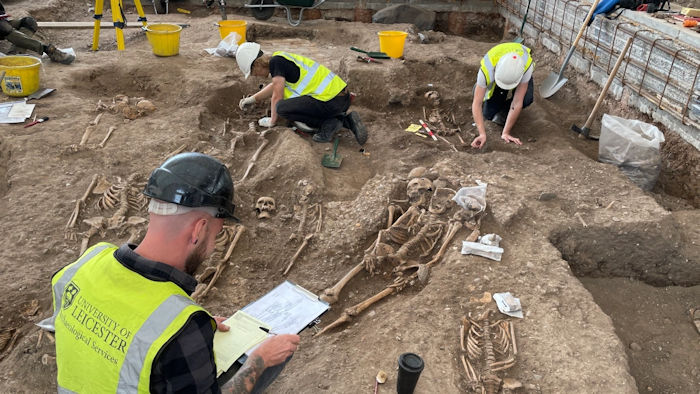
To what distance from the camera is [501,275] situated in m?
3.54

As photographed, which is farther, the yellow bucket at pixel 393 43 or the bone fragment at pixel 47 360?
the yellow bucket at pixel 393 43

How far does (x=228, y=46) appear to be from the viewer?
338 inches

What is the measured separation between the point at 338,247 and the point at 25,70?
5356mm

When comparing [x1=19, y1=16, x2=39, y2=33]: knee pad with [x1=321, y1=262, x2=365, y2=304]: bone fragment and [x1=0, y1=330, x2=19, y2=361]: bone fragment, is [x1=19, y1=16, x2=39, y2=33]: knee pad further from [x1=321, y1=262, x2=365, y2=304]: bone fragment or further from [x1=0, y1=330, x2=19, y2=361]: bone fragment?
[x1=321, y1=262, x2=365, y2=304]: bone fragment

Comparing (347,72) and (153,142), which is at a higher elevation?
(347,72)

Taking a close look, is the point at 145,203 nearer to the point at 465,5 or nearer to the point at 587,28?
the point at 587,28

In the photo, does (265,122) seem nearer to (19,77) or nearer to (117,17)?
(19,77)

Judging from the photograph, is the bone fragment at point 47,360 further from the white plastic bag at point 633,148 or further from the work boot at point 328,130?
the white plastic bag at point 633,148

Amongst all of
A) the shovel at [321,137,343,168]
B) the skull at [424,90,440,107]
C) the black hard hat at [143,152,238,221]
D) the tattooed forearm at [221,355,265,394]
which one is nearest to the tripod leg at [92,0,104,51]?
the shovel at [321,137,343,168]

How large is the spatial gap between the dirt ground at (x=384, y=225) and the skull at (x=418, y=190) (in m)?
0.17

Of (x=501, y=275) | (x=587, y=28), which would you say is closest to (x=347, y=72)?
(x=587, y=28)

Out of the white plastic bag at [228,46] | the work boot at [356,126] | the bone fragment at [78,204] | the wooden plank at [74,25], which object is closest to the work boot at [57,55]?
the wooden plank at [74,25]

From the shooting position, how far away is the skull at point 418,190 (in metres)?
4.51

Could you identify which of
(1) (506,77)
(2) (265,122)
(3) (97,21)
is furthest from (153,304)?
(3) (97,21)
